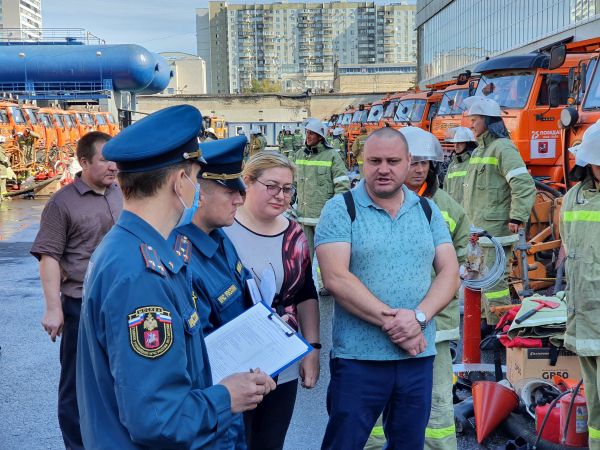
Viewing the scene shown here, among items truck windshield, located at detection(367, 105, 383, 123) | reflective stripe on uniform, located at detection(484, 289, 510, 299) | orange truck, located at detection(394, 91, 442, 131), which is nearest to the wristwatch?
reflective stripe on uniform, located at detection(484, 289, 510, 299)

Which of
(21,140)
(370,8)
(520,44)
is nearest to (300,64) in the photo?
(370,8)

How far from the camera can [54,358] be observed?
7.04 m

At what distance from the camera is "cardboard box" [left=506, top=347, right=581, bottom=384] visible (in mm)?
5078

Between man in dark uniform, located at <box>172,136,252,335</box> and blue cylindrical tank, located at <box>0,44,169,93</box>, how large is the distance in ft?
160

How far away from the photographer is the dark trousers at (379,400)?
11.7 ft

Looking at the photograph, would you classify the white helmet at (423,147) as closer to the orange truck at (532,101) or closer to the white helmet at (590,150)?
the white helmet at (590,150)

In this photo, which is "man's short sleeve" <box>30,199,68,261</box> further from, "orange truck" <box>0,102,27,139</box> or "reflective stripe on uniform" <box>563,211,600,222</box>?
"orange truck" <box>0,102,27,139</box>

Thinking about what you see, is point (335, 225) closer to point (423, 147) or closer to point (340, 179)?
point (423, 147)

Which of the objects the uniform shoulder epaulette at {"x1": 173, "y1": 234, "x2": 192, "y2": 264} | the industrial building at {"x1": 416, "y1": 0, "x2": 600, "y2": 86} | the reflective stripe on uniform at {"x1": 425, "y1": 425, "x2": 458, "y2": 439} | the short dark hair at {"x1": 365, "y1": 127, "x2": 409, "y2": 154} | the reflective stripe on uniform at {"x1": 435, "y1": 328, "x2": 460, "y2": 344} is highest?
the industrial building at {"x1": 416, "y1": 0, "x2": 600, "y2": 86}

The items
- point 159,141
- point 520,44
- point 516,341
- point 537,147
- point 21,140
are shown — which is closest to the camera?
point 159,141

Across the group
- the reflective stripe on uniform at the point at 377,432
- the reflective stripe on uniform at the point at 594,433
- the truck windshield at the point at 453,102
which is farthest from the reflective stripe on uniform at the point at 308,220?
the truck windshield at the point at 453,102

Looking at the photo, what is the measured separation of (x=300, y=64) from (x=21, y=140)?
156 metres

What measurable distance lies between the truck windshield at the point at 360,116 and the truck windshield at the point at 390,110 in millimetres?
4112

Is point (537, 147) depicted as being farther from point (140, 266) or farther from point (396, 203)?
point (140, 266)
